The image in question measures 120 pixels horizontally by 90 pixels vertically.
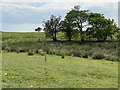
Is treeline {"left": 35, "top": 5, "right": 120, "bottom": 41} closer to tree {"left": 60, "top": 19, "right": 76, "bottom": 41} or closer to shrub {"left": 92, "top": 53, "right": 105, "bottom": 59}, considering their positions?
tree {"left": 60, "top": 19, "right": 76, "bottom": 41}

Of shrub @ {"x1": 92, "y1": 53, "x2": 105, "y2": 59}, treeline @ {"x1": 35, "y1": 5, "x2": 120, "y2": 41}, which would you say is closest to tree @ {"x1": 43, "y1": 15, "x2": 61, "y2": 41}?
treeline @ {"x1": 35, "y1": 5, "x2": 120, "y2": 41}

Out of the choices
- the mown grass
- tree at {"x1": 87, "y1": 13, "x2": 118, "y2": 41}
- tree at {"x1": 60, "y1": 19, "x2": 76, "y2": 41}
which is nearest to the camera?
the mown grass

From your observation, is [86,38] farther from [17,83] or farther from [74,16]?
[17,83]

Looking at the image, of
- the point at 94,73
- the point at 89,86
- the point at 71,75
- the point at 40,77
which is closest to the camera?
the point at 89,86

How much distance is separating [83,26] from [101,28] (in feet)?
Answer: 19.6

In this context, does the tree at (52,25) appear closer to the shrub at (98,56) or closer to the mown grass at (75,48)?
the mown grass at (75,48)

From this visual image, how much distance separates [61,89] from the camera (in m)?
14.2

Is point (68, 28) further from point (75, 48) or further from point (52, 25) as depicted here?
point (75, 48)

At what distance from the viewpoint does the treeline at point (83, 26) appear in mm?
65438

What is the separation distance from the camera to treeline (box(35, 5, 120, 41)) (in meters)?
65.4

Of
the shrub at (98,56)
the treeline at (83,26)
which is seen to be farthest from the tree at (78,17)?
the shrub at (98,56)

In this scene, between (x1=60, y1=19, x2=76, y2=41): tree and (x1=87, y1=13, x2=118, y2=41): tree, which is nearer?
(x1=87, y1=13, x2=118, y2=41): tree

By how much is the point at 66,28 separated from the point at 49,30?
→ 189 inches

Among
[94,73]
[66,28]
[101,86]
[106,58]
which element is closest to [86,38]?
[66,28]
